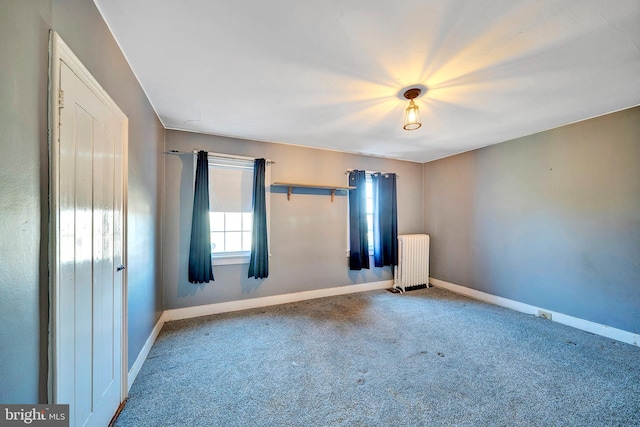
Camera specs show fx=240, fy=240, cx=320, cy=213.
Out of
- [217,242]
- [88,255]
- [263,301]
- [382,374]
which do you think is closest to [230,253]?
[217,242]

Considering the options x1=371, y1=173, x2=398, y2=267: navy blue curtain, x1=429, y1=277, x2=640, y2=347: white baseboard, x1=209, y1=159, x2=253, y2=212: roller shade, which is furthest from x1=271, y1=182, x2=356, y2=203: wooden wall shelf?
x1=429, y1=277, x2=640, y2=347: white baseboard

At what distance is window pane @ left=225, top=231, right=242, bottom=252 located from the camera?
Answer: 10.7ft

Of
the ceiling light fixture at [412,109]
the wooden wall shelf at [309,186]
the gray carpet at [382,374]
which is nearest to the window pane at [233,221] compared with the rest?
the wooden wall shelf at [309,186]

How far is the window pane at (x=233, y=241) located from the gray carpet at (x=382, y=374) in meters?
0.87

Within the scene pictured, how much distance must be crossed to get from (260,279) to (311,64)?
2.73 m

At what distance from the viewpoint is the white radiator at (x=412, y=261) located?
13.8 feet

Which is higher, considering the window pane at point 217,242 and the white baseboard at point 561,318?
the window pane at point 217,242

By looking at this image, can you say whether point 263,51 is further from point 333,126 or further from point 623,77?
point 623,77

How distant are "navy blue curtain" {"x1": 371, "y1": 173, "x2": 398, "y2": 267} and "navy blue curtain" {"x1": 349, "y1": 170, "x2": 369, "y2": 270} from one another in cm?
24

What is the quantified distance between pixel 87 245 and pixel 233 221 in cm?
204

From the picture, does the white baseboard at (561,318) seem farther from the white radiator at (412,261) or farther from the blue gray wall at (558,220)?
the white radiator at (412,261)

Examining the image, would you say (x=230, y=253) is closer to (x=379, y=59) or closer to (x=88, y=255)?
(x=88, y=255)

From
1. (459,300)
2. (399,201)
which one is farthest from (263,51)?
(459,300)

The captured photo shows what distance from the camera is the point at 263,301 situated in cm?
342
